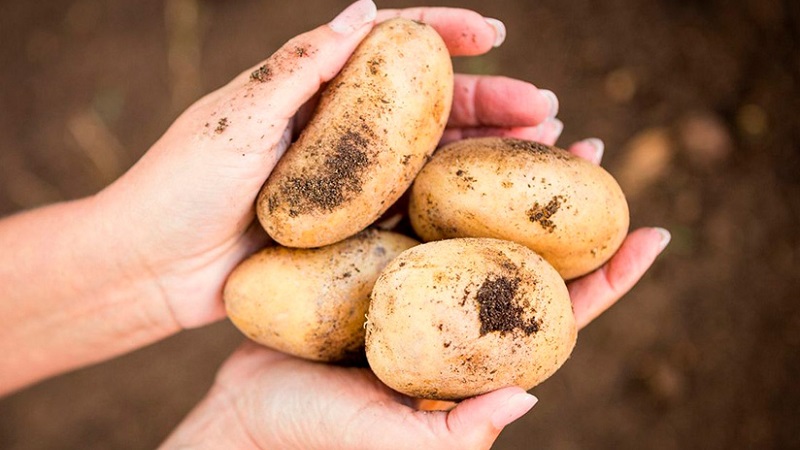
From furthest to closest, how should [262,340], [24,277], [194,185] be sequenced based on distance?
[24,277] → [262,340] → [194,185]

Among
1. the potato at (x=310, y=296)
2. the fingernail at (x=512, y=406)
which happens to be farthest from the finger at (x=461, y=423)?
the potato at (x=310, y=296)

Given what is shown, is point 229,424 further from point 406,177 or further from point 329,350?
point 406,177

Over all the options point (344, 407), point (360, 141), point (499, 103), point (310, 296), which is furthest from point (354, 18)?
point (344, 407)

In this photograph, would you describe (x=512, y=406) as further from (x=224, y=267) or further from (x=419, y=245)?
(x=224, y=267)

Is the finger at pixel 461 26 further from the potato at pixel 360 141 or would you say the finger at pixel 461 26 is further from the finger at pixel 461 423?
the finger at pixel 461 423

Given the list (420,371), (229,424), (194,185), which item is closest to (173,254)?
(194,185)
